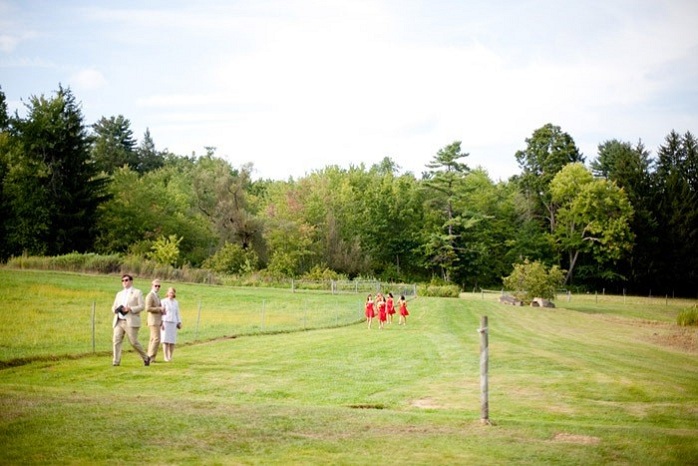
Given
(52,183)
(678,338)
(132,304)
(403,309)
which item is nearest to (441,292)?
(403,309)

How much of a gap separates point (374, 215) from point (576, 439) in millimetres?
81069

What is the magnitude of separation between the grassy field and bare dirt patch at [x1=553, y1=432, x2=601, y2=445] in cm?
3

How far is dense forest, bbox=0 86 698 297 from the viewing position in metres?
66.9

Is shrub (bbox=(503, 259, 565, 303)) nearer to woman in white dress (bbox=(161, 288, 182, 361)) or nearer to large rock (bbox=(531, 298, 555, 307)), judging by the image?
large rock (bbox=(531, 298, 555, 307))

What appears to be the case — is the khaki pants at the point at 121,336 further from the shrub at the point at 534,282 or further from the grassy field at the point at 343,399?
the shrub at the point at 534,282

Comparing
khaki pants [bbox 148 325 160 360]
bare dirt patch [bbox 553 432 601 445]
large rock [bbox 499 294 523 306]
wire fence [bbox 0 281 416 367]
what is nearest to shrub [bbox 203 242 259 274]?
wire fence [bbox 0 281 416 367]

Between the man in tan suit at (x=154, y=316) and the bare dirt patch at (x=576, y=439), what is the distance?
38.9 feet

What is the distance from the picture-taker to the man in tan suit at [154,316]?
18500mm

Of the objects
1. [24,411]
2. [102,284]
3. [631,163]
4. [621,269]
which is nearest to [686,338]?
[24,411]

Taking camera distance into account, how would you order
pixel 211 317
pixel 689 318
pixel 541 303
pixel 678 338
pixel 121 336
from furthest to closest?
pixel 541 303 < pixel 689 318 < pixel 211 317 < pixel 678 338 < pixel 121 336

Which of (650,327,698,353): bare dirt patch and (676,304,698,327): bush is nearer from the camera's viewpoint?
(650,327,698,353): bare dirt patch

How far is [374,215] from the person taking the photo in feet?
298

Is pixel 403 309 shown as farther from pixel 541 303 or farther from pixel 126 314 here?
pixel 541 303

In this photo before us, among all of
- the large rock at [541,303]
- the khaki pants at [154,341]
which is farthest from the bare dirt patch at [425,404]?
the large rock at [541,303]
